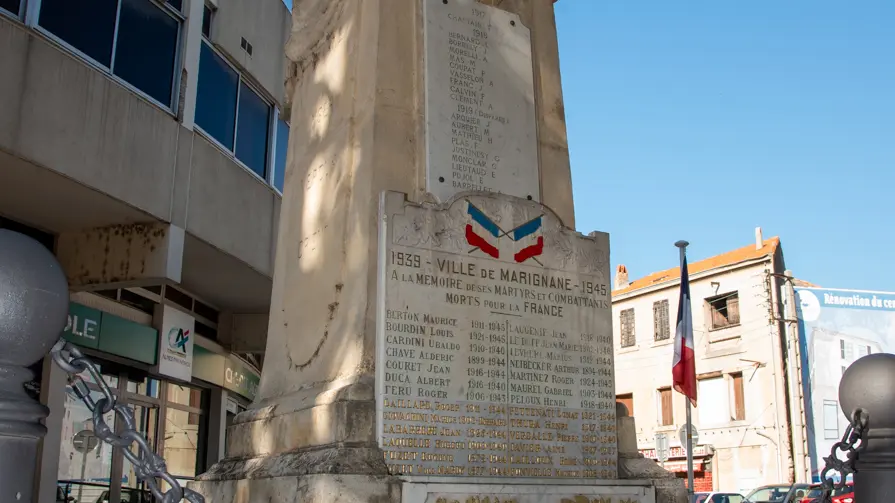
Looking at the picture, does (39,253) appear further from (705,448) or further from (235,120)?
(705,448)

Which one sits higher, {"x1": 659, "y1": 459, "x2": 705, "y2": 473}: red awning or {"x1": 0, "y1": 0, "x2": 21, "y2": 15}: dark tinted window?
{"x1": 0, "y1": 0, "x2": 21, "y2": 15}: dark tinted window

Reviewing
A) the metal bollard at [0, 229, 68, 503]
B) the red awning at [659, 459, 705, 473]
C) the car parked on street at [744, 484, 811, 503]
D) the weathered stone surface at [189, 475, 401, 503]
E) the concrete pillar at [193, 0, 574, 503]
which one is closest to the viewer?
the metal bollard at [0, 229, 68, 503]

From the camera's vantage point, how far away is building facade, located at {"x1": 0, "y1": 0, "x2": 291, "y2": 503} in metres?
10.2

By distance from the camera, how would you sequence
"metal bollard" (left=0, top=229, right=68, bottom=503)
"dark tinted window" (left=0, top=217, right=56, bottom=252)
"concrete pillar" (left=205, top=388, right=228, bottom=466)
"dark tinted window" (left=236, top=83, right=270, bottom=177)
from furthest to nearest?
1. "concrete pillar" (left=205, top=388, right=228, bottom=466)
2. "dark tinted window" (left=236, top=83, right=270, bottom=177)
3. "dark tinted window" (left=0, top=217, right=56, bottom=252)
4. "metal bollard" (left=0, top=229, right=68, bottom=503)

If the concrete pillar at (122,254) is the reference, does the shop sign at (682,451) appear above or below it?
below

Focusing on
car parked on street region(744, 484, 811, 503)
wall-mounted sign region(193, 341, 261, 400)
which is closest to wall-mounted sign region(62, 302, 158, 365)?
wall-mounted sign region(193, 341, 261, 400)

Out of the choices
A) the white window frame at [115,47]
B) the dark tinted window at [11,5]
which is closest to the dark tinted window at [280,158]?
the white window frame at [115,47]

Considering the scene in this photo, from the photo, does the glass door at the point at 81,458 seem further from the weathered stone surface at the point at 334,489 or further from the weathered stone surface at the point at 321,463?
the weathered stone surface at the point at 334,489

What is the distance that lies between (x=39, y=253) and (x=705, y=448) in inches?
1210

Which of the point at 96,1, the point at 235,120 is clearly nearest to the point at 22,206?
the point at 96,1

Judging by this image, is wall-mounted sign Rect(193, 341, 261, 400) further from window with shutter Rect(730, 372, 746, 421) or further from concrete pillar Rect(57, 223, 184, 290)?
window with shutter Rect(730, 372, 746, 421)

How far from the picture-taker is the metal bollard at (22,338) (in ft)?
7.25

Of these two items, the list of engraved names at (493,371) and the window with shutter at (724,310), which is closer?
the list of engraved names at (493,371)

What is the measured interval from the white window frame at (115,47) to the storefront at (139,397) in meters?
3.22
